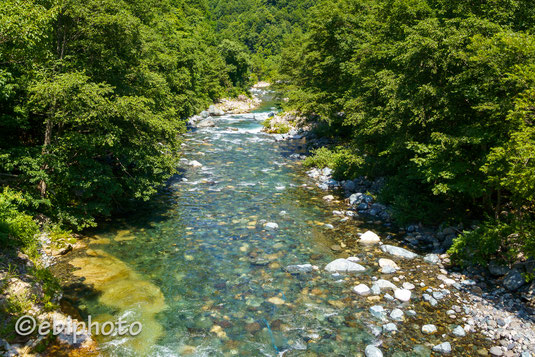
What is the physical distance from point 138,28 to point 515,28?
13.4 m

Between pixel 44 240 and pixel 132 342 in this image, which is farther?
pixel 44 240

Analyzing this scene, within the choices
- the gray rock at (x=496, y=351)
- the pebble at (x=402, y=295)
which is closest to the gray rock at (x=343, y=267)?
the pebble at (x=402, y=295)

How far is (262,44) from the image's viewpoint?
136m

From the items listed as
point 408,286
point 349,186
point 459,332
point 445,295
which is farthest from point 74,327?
point 349,186

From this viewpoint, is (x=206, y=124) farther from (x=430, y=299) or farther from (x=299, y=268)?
(x=430, y=299)

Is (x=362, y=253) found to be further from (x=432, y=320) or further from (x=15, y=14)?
(x=15, y=14)

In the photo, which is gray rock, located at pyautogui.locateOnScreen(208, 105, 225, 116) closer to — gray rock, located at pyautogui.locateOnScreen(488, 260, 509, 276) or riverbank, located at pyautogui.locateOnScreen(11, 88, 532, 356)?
riverbank, located at pyautogui.locateOnScreen(11, 88, 532, 356)

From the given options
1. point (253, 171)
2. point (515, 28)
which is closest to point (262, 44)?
point (253, 171)

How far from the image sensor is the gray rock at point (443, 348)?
7055mm

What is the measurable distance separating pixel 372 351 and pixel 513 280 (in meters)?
4.56

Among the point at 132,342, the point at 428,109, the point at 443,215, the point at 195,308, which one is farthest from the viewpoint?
the point at 443,215

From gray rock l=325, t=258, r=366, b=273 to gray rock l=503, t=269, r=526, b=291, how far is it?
12.2 feet

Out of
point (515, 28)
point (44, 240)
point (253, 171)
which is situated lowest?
point (253, 171)

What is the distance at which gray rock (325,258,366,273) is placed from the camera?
10492 millimetres
